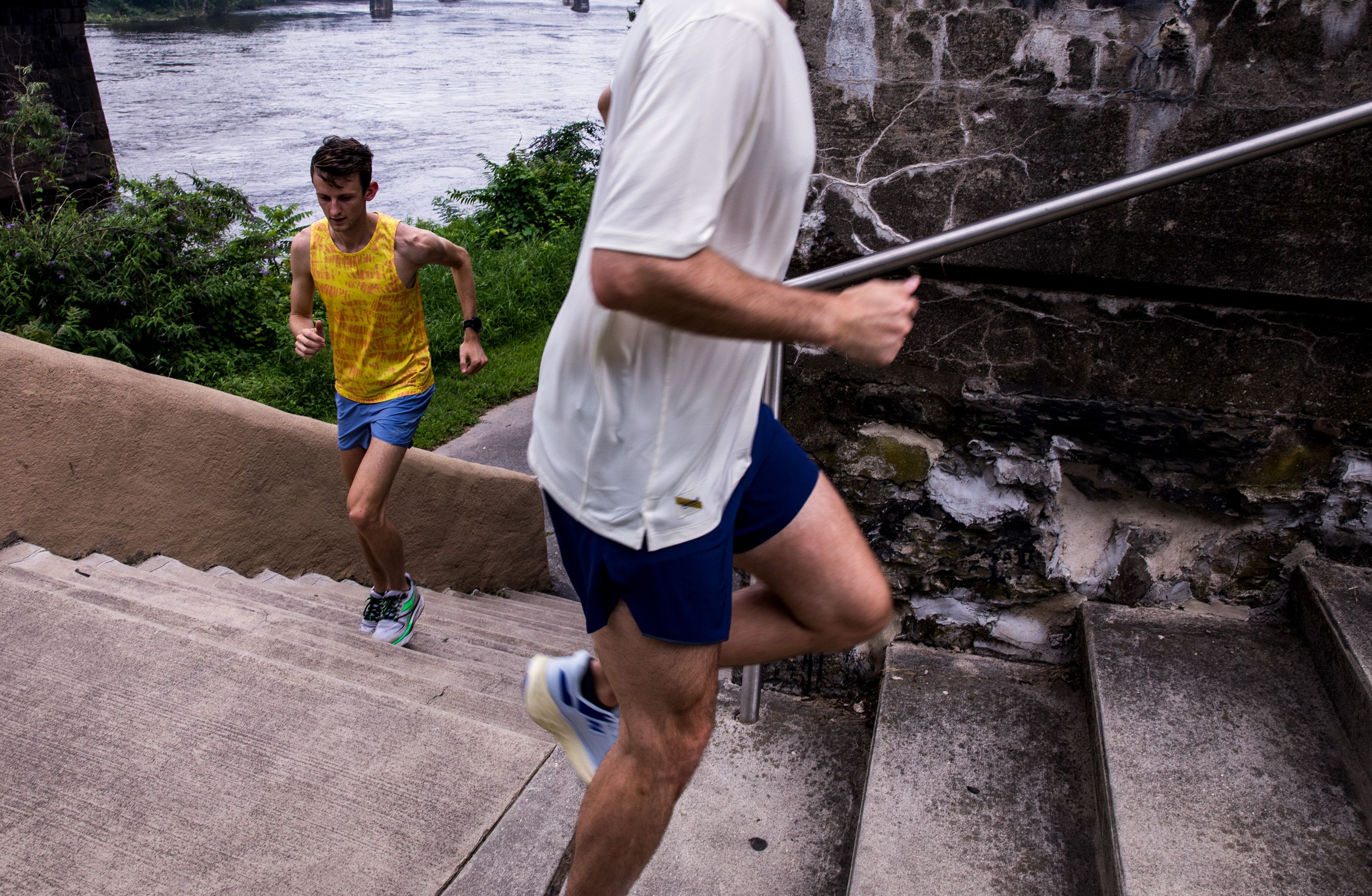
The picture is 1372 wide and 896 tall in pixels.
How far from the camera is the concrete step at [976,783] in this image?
6.34 feet

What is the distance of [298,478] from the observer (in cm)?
390

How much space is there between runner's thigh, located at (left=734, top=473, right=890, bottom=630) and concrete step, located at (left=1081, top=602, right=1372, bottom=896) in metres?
0.65

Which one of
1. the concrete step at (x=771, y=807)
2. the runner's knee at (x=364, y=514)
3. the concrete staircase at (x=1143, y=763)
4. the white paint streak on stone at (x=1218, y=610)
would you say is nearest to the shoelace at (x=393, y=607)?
the runner's knee at (x=364, y=514)

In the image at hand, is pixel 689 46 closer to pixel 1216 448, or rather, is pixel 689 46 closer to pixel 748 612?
pixel 748 612

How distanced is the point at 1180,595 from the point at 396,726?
1847 mm

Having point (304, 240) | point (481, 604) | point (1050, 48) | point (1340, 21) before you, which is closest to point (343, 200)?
point (304, 240)

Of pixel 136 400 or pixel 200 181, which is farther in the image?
pixel 200 181

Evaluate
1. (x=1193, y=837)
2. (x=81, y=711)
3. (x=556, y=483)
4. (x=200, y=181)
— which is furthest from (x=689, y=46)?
(x=200, y=181)

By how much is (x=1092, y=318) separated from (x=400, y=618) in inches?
93.8

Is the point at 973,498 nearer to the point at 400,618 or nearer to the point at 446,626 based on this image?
the point at 400,618

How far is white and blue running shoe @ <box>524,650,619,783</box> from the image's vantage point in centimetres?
179

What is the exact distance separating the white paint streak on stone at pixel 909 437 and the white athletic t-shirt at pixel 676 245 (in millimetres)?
1057

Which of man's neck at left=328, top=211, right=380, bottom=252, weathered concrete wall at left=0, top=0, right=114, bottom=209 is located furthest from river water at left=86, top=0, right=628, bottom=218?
man's neck at left=328, top=211, right=380, bottom=252

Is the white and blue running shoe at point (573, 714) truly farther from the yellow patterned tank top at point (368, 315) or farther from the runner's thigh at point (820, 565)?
the yellow patterned tank top at point (368, 315)
